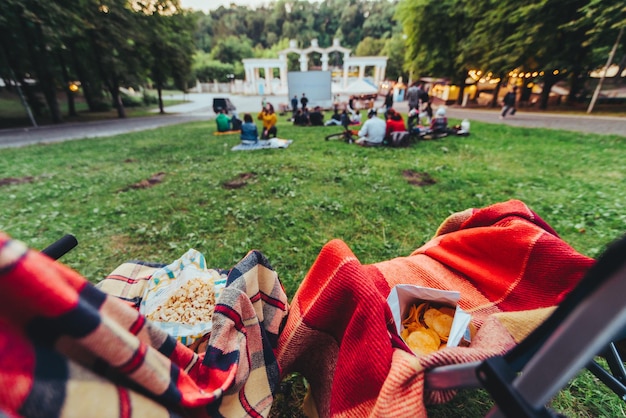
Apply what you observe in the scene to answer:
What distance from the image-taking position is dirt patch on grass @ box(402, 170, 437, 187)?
6074 millimetres

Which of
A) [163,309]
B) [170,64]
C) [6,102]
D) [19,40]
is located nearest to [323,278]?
[163,309]

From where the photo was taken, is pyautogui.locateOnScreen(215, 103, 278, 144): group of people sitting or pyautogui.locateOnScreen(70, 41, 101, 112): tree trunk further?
pyautogui.locateOnScreen(70, 41, 101, 112): tree trunk

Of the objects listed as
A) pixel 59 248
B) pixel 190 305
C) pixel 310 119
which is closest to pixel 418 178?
pixel 190 305

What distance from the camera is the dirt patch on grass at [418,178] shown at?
6.07m

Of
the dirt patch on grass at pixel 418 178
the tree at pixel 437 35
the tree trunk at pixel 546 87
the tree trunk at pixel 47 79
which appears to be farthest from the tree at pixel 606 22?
the tree trunk at pixel 47 79

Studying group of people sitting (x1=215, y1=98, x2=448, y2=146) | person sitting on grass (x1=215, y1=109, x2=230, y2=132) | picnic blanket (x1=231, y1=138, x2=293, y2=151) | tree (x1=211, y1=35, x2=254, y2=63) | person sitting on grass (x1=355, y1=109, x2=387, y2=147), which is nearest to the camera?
person sitting on grass (x1=355, y1=109, x2=387, y2=147)

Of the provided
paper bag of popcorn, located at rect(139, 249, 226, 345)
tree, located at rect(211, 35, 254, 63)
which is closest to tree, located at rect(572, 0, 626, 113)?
paper bag of popcorn, located at rect(139, 249, 226, 345)

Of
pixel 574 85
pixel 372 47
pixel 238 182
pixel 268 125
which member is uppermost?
pixel 372 47

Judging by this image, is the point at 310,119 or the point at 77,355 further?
the point at 310,119

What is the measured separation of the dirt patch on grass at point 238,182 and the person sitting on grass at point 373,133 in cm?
448

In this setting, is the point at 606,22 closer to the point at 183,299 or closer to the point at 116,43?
the point at 183,299

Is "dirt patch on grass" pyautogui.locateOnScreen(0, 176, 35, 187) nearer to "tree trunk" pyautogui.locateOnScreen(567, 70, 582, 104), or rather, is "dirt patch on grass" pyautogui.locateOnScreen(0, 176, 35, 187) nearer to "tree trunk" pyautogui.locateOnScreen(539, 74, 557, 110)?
"tree trunk" pyautogui.locateOnScreen(539, 74, 557, 110)

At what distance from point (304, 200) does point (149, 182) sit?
13.6 ft

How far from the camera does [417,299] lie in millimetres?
1808
